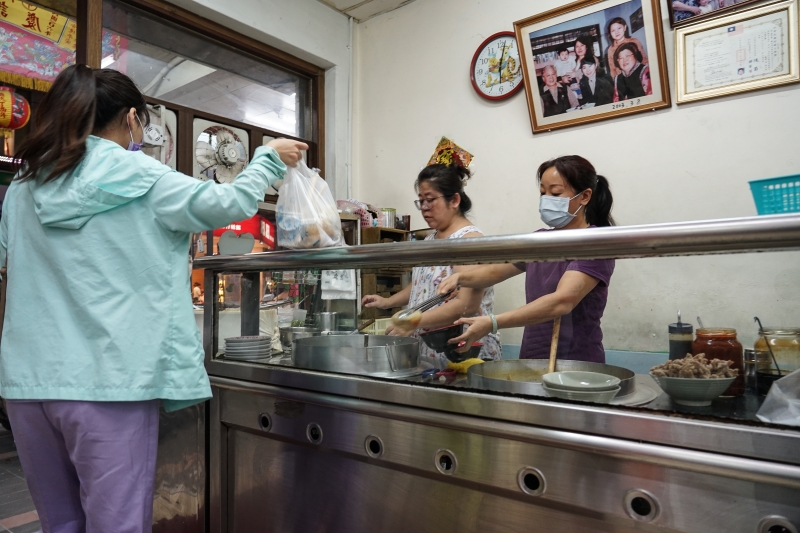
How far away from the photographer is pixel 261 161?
1.29 m

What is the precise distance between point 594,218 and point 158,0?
297 cm

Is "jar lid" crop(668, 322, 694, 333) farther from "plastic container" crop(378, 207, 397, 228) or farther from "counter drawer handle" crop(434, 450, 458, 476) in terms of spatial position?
"plastic container" crop(378, 207, 397, 228)

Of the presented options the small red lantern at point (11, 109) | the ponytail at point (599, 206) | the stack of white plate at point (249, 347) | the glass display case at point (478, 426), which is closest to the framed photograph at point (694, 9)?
the ponytail at point (599, 206)

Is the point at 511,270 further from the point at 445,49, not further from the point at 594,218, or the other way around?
the point at 445,49

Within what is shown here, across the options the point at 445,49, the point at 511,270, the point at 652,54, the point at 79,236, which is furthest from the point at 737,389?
the point at 445,49

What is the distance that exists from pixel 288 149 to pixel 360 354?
0.58 meters

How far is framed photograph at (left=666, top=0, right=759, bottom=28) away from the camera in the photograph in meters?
2.75

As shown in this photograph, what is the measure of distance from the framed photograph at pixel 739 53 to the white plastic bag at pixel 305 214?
2419 mm

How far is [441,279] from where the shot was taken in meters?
1.82

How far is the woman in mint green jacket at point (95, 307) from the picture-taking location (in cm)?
116

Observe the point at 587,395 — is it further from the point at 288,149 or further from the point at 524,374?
the point at 288,149

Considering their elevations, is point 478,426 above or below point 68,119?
below

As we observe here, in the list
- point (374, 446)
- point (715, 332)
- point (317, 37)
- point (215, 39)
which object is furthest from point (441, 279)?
point (317, 37)

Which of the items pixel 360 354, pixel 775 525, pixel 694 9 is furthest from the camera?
pixel 694 9
